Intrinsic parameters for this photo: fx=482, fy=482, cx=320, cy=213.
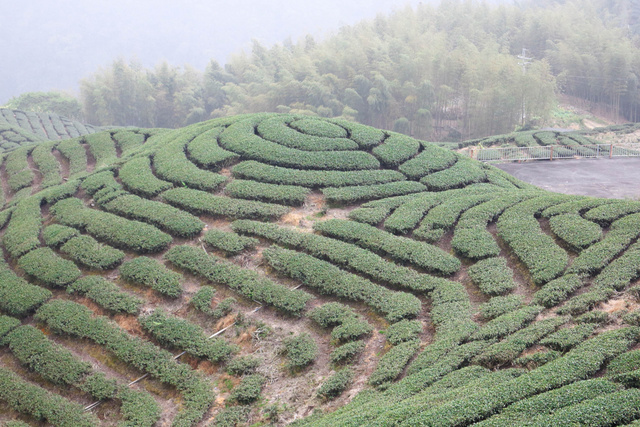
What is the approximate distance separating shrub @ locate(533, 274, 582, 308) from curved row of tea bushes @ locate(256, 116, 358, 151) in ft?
30.9

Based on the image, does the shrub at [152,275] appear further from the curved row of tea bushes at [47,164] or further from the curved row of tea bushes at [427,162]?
the curved row of tea bushes at [427,162]

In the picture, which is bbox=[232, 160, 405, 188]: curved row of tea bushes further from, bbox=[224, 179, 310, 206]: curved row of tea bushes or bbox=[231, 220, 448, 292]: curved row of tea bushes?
bbox=[231, 220, 448, 292]: curved row of tea bushes

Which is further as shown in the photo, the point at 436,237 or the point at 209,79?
the point at 209,79

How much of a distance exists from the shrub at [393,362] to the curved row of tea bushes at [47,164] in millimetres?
15679

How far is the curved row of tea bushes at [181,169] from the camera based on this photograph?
16.3m

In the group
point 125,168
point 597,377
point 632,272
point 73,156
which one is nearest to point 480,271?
point 632,272

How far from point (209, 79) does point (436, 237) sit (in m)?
45.7

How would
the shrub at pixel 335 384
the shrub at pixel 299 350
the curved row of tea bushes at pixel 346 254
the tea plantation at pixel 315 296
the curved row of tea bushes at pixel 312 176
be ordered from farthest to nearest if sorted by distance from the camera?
the curved row of tea bushes at pixel 312 176, the curved row of tea bushes at pixel 346 254, the shrub at pixel 299 350, the shrub at pixel 335 384, the tea plantation at pixel 315 296

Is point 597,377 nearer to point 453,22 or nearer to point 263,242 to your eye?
point 263,242

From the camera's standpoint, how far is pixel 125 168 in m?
18.0

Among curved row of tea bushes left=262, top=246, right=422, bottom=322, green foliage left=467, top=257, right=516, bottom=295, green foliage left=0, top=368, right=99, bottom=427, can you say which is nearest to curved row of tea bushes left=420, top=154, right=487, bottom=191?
green foliage left=467, top=257, right=516, bottom=295

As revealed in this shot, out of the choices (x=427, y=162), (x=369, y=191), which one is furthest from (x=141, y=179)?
(x=427, y=162)

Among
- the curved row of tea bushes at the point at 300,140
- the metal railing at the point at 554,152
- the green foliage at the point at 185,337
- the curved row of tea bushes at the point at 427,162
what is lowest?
the metal railing at the point at 554,152

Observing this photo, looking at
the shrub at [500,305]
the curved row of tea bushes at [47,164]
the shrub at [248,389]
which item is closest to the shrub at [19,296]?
the shrub at [248,389]
